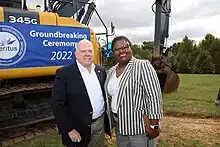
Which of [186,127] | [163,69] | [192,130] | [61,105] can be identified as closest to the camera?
[61,105]

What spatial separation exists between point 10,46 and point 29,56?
394 mm

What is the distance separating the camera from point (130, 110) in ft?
8.67

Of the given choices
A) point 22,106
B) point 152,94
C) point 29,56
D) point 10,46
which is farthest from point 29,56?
point 152,94

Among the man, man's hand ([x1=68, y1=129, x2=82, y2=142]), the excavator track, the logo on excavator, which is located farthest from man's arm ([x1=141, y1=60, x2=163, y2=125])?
the excavator track

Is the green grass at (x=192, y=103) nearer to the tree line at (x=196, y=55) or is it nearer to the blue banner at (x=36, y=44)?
the blue banner at (x=36, y=44)

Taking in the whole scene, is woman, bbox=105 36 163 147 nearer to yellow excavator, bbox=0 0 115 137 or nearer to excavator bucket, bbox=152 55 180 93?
yellow excavator, bbox=0 0 115 137

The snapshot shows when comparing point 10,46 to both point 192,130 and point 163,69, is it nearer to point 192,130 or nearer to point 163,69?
point 192,130

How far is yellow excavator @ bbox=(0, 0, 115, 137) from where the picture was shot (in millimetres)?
4742

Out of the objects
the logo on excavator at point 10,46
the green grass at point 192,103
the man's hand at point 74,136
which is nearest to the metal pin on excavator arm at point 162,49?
the green grass at point 192,103

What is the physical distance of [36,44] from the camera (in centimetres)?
502

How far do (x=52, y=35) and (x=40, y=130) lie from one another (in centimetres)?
191

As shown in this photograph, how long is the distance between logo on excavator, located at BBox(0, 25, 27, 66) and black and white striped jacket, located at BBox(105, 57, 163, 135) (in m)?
2.63

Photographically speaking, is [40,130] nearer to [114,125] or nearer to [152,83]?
[114,125]

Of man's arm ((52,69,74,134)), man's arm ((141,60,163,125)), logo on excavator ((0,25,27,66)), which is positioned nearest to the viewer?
man's arm ((141,60,163,125))
